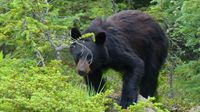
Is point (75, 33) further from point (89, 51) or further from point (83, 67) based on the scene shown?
point (83, 67)

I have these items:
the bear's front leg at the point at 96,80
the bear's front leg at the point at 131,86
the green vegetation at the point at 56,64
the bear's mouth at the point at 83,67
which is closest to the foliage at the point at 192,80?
the green vegetation at the point at 56,64

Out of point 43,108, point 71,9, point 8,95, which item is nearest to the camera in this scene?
point 43,108

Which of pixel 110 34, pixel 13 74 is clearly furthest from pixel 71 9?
pixel 13 74

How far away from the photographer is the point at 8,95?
4684 millimetres

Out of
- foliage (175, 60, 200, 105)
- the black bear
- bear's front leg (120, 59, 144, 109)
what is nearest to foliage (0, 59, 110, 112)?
the black bear

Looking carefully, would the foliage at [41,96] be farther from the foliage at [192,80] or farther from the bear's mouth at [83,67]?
the foliage at [192,80]

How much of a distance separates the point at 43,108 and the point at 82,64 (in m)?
2.85

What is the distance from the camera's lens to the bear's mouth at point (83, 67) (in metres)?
6.98

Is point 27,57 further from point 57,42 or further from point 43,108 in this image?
point 43,108

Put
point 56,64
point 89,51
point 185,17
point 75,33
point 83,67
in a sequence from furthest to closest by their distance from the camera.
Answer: point 185,17 < point 89,51 < point 75,33 < point 83,67 < point 56,64

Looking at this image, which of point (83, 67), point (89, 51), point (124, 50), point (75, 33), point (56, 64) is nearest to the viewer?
point (56, 64)

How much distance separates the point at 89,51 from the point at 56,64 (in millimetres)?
1355

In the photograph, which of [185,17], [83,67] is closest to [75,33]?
[83,67]

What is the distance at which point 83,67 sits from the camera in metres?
7.11
